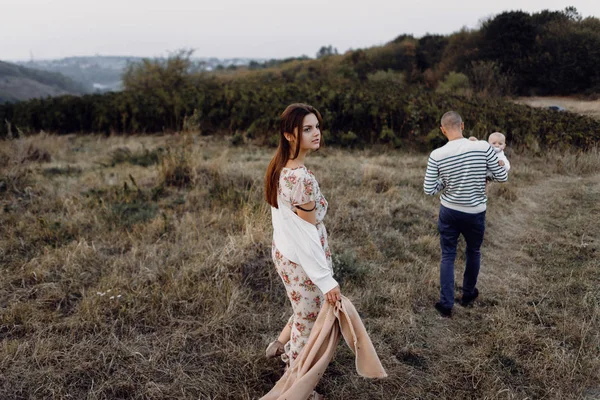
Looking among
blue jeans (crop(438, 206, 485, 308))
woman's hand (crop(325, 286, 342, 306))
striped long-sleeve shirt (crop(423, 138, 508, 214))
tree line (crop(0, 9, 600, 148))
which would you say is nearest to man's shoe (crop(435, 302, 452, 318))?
blue jeans (crop(438, 206, 485, 308))

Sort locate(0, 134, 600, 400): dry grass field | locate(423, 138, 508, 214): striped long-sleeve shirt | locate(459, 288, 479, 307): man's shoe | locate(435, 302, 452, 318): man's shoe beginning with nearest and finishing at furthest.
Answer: locate(0, 134, 600, 400): dry grass field, locate(423, 138, 508, 214): striped long-sleeve shirt, locate(435, 302, 452, 318): man's shoe, locate(459, 288, 479, 307): man's shoe

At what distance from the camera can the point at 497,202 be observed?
6.12 m

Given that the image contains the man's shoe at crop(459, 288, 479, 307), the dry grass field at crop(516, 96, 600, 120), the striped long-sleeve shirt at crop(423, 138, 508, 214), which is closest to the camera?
the striped long-sleeve shirt at crop(423, 138, 508, 214)

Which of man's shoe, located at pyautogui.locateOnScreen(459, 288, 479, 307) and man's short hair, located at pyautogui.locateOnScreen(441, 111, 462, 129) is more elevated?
man's short hair, located at pyautogui.locateOnScreen(441, 111, 462, 129)

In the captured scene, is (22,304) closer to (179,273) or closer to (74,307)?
(74,307)

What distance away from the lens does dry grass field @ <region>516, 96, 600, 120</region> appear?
832cm

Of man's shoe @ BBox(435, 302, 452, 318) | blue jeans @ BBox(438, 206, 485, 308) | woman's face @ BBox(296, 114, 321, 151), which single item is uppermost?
woman's face @ BBox(296, 114, 321, 151)

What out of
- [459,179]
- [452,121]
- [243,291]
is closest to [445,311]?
[459,179]

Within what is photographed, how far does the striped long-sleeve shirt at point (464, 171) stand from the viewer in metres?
3.12

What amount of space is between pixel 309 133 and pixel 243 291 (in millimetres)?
1989

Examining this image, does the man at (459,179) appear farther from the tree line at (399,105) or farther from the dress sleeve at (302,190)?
the tree line at (399,105)

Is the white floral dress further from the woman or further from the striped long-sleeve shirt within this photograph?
the striped long-sleeve shirt

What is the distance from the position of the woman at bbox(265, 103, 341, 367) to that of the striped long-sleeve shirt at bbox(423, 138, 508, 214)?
137 centimetres

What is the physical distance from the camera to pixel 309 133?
2.11 meters
